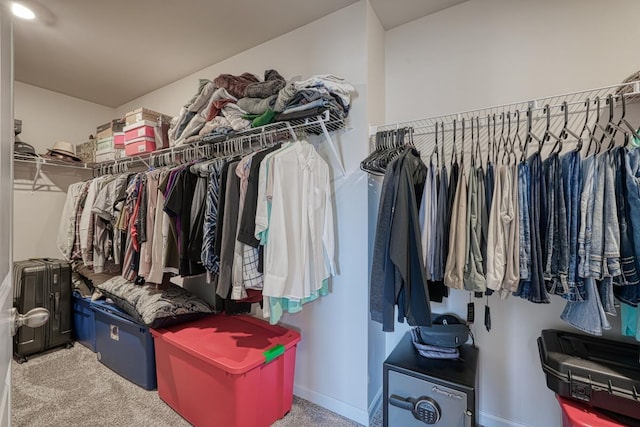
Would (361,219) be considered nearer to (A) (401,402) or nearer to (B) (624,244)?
(A) (401,402)

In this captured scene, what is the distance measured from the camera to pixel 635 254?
0.96 m

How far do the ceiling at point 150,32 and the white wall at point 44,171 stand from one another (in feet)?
1.04

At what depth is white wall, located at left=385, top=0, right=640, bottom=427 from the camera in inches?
53.9

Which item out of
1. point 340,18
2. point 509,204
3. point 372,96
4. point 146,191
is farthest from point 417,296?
point 146,191

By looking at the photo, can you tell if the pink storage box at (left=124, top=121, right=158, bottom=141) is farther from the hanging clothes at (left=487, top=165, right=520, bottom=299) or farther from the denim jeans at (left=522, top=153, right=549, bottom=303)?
the denim jeans at (left=522, top=153, right=549, bottom=303)

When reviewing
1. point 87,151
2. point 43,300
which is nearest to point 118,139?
point 87,151

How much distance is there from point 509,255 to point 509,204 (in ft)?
0.69

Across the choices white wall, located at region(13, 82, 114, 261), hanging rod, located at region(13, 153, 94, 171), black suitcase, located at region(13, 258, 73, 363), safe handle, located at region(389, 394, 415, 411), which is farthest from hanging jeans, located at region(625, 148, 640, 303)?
white wall, located at region(13, 82, 114, 261)

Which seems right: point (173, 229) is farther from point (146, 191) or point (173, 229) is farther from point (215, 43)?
point (215, 43)

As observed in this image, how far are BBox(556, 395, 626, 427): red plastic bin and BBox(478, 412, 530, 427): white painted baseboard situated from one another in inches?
22.6

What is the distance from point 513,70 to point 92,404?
325 centimetres

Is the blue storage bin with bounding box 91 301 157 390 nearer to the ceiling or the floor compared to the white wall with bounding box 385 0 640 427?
nearer to the floor

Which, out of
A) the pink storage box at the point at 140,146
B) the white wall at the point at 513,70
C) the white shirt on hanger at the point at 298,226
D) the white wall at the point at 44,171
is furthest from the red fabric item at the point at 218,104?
the white wall at the point at 44,171

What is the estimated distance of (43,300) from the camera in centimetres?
248
